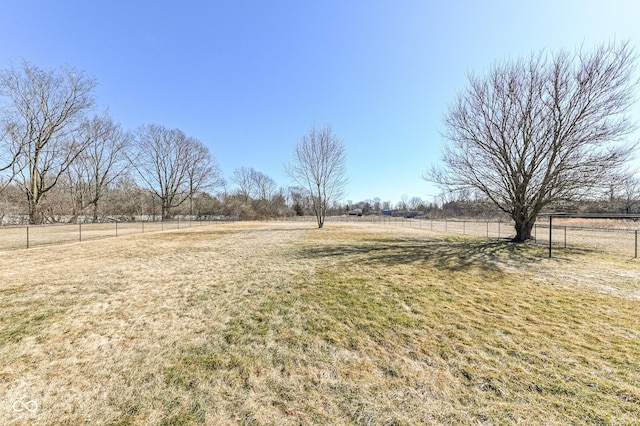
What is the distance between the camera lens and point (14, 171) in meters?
22.5

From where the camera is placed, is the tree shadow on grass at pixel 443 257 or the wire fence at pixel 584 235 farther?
the wire fence at pixel 584 235

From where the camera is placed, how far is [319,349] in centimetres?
297

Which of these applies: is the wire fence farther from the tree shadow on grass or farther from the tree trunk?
the tree shadow on grass

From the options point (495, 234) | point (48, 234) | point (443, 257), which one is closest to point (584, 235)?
point (495, 234)

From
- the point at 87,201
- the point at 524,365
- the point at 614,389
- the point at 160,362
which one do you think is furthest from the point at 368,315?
the point at 87,201

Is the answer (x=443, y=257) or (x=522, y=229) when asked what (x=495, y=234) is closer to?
(x=522, y=229)

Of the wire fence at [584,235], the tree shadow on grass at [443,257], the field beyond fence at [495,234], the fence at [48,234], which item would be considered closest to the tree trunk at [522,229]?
the wire fence at [584,235]

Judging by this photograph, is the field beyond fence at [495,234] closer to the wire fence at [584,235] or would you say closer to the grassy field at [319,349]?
the wire fence at [584,235]

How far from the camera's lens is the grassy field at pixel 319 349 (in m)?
2.04

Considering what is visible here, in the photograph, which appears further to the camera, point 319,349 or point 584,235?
point 584,235

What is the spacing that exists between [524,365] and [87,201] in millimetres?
46644

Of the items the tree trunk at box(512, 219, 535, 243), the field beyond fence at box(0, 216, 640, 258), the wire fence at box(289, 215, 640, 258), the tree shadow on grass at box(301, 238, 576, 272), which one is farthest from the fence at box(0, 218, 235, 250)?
the tree trunk at box(512, 219, 535, 243)

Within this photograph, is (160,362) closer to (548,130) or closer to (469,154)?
(469,154)

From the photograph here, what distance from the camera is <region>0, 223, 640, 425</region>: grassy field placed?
6.71ft
